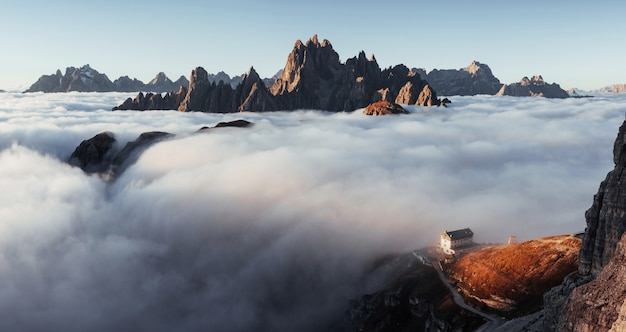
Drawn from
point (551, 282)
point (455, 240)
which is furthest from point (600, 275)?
point (455, 240)

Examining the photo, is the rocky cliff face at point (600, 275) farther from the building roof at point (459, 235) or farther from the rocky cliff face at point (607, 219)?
the building roof at point (459, 235)

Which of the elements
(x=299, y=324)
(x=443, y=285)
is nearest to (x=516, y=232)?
(x=443, y=285)

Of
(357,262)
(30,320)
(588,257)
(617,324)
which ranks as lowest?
(30,320)

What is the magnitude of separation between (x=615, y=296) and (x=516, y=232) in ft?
515

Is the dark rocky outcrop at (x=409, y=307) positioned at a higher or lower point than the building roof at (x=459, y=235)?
lower

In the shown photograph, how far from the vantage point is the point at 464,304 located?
117625 mm

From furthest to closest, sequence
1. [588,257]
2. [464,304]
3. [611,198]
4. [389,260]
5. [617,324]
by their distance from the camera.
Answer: [389,260] < [464,304] < [588,257] < [611,198] < [617,324]

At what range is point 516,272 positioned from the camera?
119750 mm

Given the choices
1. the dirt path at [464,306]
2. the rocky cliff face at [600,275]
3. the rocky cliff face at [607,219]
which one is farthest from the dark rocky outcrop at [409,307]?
the rocky cliff face at [600,275]

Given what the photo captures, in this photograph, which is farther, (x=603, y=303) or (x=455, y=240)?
(x=455, y=240)

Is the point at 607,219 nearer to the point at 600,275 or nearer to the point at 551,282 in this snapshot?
the point at 600,275

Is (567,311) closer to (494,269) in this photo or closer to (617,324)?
(617,324)

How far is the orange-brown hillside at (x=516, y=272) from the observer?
108m

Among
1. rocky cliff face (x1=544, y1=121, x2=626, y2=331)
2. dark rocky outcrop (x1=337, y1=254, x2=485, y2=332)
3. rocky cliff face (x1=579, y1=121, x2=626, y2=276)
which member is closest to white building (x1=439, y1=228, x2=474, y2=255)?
dark rocky outcrop (x1=337, y1=254, x2=485, y2=332)
